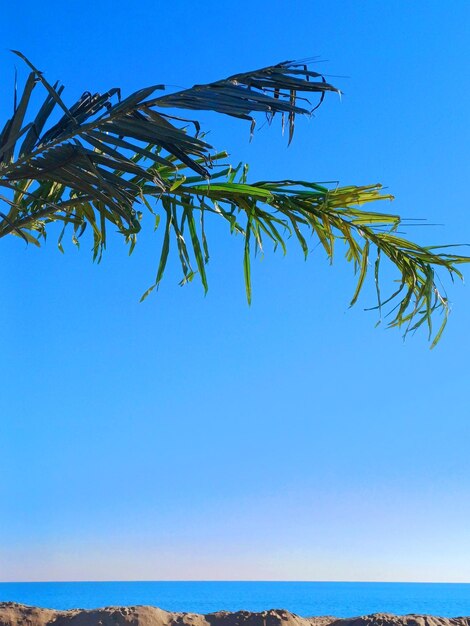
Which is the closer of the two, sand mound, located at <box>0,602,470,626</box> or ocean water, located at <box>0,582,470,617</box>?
sand mound, located at <box>0,602,470,626</box>

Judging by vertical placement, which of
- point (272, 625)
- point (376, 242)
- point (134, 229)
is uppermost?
point (376, 242)

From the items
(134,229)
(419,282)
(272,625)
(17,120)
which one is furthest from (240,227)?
(272,625)

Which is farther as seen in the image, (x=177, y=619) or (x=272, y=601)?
(x=272, y=601)

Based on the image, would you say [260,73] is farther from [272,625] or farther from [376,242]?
[272,625]

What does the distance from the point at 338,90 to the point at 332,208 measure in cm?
74

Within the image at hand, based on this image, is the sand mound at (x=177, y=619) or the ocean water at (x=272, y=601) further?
the ocean water at (x=272, y=601)

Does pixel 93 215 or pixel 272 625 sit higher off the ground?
pixel 93 215

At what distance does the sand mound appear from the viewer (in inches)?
139

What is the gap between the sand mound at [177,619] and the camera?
11.6 ft

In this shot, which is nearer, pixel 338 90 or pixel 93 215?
pixel 338 90

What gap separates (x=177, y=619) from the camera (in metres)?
3.62

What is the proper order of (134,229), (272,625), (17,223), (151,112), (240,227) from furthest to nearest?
(272,625)
(240,227)
(17,223)
(134,229)
(151,112)

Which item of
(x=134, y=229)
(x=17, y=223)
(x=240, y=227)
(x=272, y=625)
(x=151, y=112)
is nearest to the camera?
(x=151, y=112)

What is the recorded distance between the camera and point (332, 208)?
10.5 ft
